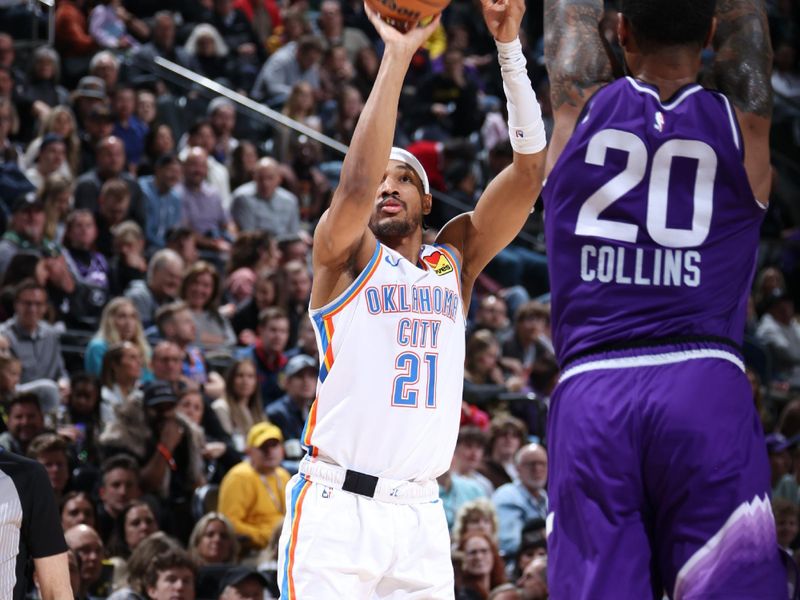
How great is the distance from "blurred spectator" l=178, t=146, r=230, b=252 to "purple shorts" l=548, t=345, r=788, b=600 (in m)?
9.29

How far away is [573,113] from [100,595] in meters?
4.97

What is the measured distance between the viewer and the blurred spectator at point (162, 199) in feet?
39.7

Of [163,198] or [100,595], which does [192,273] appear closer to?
[163,198]

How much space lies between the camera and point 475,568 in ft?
27.6

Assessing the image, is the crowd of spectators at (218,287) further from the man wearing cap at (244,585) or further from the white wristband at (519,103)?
the white wristband at (519,103)

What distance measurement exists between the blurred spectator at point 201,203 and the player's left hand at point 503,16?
26.5ft

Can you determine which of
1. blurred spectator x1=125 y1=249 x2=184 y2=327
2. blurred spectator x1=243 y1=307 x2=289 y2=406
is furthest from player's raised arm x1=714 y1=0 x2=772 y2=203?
Result: blurred spectator x1=125 y1=249 x2=184 y2=327

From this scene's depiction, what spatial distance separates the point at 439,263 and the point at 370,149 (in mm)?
652

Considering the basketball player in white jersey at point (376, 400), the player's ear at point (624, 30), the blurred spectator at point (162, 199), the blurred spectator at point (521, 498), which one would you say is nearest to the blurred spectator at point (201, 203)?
the blurred spectator at point (162, 199)

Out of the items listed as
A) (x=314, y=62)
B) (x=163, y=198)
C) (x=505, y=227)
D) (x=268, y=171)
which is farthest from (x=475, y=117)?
(x=505, y=227)

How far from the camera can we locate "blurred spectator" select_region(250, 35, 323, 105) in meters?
15.2

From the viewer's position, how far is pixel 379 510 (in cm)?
461

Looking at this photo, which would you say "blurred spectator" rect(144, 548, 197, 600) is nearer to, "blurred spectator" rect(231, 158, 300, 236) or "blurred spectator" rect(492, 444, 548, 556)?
"blurred spectator" rect(492, 444, 548, 556)

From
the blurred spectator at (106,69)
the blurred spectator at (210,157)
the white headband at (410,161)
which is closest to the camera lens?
the white headband at (410,161)
